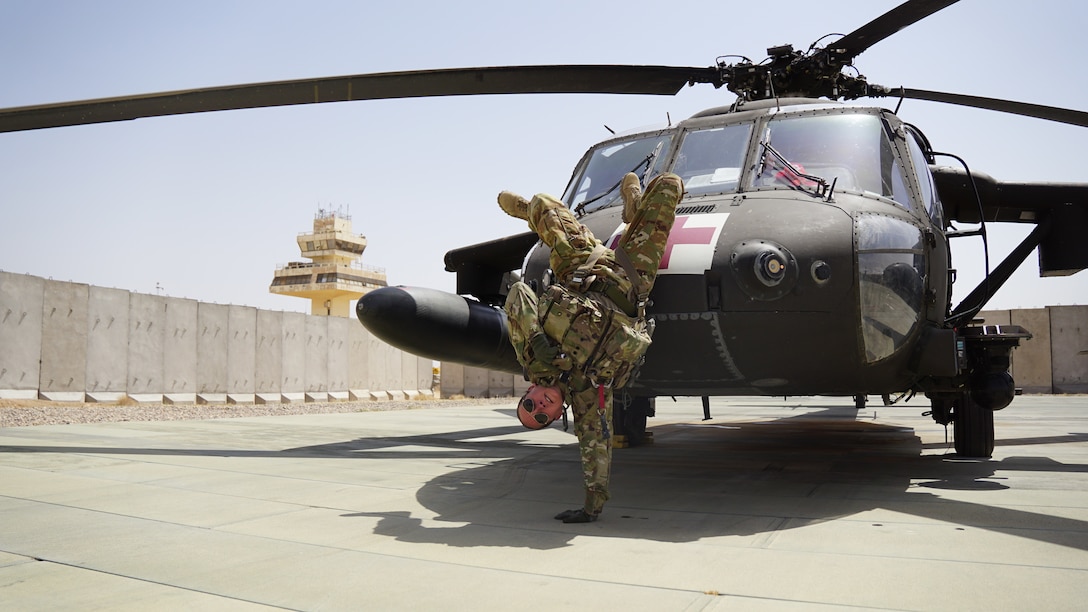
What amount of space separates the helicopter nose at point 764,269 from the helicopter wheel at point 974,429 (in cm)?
325

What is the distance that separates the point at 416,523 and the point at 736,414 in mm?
11451

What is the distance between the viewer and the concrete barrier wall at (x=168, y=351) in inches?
585

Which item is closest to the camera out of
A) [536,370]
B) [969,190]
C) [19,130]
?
[536,370]

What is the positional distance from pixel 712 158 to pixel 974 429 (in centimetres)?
336

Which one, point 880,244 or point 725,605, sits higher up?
point 880,244

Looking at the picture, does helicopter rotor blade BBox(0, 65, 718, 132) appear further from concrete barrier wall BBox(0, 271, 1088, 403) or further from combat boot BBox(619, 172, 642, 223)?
concrete barrier wall BBox(0, 271, 1088, 403)

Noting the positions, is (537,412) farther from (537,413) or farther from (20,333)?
(20,333)

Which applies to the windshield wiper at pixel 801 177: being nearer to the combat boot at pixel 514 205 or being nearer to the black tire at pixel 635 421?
the combat boot at pixel 514 205

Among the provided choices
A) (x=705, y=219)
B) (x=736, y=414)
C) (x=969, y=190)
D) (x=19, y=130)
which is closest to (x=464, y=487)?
(x=705, y=219)

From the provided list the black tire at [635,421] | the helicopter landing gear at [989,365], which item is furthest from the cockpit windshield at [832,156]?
the black tire at [635,421]

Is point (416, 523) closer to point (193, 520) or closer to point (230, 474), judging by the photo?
point (193, 520)

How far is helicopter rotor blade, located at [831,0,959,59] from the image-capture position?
5.89m

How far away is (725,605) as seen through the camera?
270cm

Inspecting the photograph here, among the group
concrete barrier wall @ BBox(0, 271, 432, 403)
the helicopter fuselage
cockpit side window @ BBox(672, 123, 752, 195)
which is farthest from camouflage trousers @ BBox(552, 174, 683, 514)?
concrete barrier wall @ BBox(0, 271, 432, 403)
